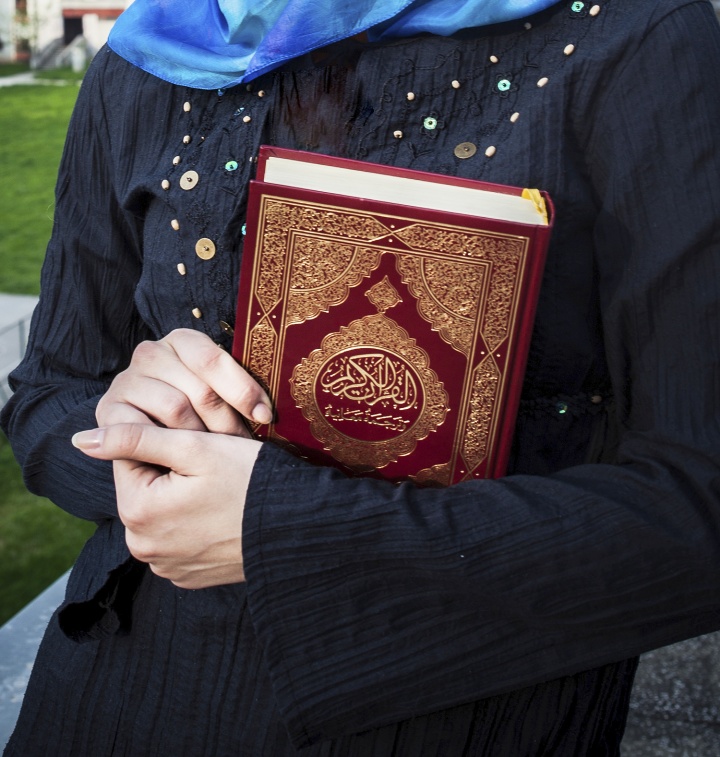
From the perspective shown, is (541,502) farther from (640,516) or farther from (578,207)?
(578,207)

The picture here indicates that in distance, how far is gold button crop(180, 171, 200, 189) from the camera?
0.92 meters

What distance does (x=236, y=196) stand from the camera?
0.90 m

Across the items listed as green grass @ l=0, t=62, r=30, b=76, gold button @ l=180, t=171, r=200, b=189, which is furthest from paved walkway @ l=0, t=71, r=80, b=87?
gold button @ l=180, t=171, r=200, b=189

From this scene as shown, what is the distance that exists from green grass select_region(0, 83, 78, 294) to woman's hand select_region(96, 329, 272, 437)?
5.60 m

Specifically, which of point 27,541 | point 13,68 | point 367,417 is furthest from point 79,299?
point 13,68

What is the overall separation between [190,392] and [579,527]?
34cm

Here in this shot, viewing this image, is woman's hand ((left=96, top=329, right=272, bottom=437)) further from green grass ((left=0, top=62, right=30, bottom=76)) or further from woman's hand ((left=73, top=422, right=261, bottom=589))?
green grass ((left=0, top=62, right=30, bottom=76))

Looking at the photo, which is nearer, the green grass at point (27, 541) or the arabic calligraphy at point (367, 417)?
the arabic calligraphy at point (367, 417)

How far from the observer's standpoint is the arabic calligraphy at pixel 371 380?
771 millimetres

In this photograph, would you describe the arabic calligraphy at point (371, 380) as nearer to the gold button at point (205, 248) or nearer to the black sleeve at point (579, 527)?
the black sleeve at point (579, 527)

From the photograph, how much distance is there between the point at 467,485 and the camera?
77cm

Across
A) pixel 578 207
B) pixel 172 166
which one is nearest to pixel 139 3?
pixel 172 166

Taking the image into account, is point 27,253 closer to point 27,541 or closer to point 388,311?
point 27,541

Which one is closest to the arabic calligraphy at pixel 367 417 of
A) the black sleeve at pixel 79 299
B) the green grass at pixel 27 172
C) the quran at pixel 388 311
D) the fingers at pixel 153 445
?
the quran at pixel 388 311
